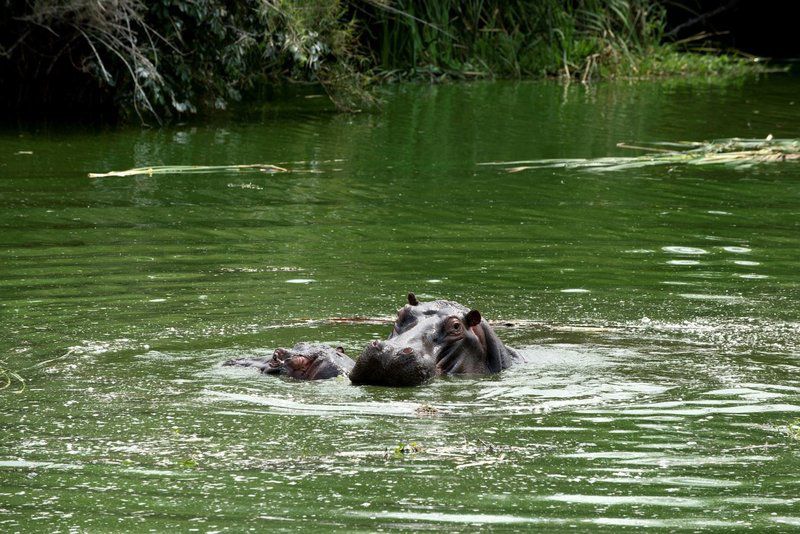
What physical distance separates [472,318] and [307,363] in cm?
77

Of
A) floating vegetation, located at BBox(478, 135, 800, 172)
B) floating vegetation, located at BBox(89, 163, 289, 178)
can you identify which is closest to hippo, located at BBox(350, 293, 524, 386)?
floating vegetation, located at BBox(89, 163, 289, 178)

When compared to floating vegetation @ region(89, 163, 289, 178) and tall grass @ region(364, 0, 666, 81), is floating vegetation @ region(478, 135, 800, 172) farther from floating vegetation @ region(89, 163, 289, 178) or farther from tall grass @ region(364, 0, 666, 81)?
tall grass @ region(364, 0, 666, 81)

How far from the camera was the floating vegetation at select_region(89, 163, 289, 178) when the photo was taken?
12633 millimetres

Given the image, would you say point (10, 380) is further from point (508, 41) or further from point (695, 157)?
point (508, 41)

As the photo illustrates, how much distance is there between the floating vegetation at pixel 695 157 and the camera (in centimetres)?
1334

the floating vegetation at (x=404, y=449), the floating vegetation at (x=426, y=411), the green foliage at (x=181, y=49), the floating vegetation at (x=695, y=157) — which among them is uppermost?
the green foliage at (x=181, y=49)

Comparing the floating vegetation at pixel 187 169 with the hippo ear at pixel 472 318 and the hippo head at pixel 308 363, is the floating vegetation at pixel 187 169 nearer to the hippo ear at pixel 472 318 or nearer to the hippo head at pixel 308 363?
the hippo head at pixel 308 363

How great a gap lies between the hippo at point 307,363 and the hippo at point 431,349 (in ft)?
0.57

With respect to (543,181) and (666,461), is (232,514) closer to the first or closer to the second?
(666,461)

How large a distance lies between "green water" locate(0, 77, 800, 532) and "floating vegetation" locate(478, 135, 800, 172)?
0.43 feet

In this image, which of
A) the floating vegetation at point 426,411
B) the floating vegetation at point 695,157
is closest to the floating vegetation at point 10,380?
the floating vegetation at point 426,411

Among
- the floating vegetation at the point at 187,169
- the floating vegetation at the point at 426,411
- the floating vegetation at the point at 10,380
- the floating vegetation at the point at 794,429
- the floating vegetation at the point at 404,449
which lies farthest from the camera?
the floating vegetation at the point at 187,169

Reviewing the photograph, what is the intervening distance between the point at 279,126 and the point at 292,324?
28.9 ft

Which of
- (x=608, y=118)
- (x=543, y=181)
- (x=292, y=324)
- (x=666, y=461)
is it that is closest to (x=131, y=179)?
(x=543, y=181)
